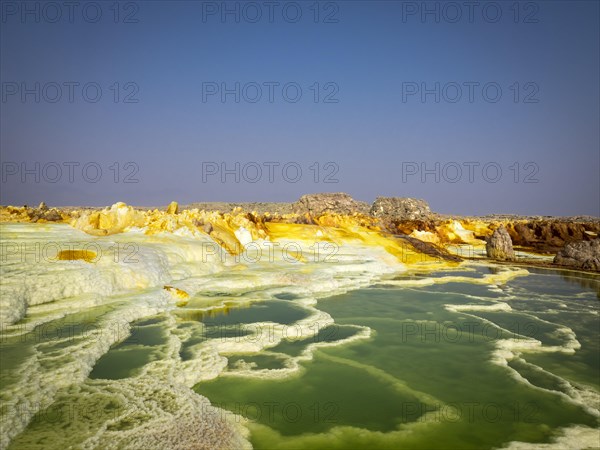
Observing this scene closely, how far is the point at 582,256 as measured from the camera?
26.7 metres

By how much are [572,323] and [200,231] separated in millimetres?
17747

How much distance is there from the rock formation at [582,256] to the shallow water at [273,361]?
10.9 metres

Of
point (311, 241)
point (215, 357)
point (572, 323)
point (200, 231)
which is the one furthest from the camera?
point (311, 241)

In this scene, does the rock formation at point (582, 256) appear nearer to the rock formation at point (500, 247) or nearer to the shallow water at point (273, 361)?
the rock formation at point (500, 247)

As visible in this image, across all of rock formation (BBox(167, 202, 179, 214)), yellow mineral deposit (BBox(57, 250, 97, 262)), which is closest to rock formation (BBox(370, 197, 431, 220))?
rock formation (BBox(167, 202, 179, 214))

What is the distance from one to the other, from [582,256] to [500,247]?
610 cm

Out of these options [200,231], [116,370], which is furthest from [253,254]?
[116,370]

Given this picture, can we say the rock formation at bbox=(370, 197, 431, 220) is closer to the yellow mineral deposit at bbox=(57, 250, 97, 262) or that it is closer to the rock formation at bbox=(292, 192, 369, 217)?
the rock formation at bbox=(292, 192, 369, 217)

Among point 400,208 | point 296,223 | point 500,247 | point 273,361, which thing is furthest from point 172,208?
point 400,208

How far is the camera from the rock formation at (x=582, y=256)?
25.9 meters

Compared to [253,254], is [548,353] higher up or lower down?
lower down

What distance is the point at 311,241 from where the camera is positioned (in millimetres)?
29266

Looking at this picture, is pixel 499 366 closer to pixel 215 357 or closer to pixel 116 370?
pixel 215 357

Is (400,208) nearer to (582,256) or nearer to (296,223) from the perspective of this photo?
(296,223)
